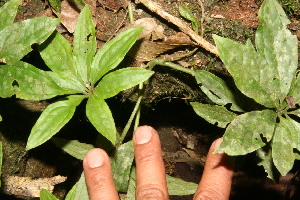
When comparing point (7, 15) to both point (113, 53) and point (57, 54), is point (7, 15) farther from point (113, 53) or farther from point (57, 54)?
point (113, 53)

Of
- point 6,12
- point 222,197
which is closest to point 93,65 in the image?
point 6,12

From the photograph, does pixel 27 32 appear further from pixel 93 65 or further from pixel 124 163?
pixel 124 163

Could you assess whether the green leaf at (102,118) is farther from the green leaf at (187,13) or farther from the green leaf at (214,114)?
the green leaf at (187,13)

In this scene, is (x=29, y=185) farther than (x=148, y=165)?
Yes

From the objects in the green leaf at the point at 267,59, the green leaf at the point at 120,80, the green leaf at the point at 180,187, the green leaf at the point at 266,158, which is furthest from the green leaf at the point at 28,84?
the green leaf at the point at 266,158

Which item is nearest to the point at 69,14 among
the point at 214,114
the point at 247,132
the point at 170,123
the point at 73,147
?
the point at 73,147

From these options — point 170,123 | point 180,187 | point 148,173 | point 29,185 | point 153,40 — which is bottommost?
point 170,123
